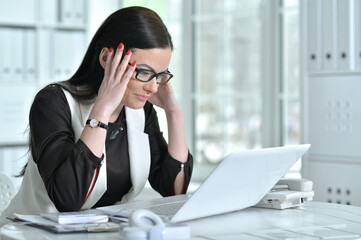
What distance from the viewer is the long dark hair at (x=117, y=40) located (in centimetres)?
187

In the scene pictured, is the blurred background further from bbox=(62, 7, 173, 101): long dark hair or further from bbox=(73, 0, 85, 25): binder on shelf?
bbox=(62, 7, 173, 101): long dark hair

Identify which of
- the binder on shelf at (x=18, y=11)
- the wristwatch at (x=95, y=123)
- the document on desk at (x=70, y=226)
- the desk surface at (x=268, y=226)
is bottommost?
the desk surface at (x=268, y=226)

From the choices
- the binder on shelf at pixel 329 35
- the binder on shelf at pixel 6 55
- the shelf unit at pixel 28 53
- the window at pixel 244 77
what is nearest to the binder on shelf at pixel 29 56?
the shelf unit at pixel 28 53

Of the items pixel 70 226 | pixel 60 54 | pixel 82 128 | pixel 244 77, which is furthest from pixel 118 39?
pixel 60 54

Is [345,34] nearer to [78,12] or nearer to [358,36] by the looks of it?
[358,36]

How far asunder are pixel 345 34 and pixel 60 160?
164 cm

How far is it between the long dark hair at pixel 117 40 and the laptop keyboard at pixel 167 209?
1.62 feet

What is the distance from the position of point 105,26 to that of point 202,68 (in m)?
2.09

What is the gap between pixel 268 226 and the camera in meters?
1.49

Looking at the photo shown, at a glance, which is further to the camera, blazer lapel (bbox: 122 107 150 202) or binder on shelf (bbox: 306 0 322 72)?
binder on shelf (bbox: 306 0 322 72)

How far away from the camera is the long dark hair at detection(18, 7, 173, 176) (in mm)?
1865

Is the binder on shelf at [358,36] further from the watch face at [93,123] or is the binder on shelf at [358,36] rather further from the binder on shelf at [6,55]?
the binder on shelf at [6,55]

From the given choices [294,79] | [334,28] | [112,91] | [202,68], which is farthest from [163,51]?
[202,68]

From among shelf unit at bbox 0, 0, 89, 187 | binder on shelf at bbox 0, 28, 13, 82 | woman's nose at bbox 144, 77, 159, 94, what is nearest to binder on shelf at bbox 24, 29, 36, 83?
shelf unit at bbox 0, 0, 89, 187
